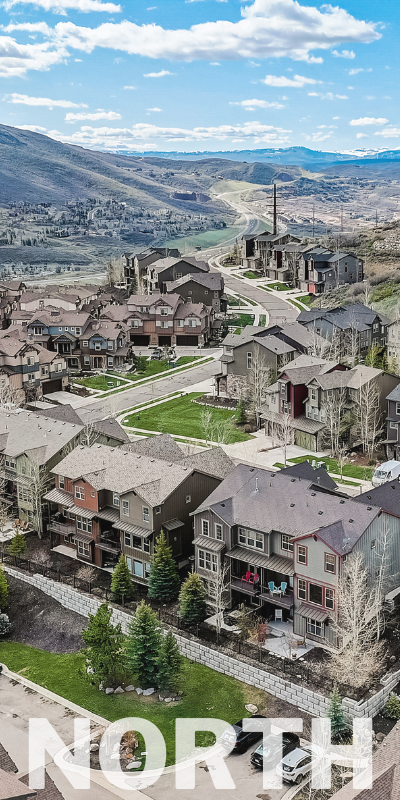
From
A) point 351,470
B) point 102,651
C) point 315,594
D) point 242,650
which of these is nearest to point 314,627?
point 315,594

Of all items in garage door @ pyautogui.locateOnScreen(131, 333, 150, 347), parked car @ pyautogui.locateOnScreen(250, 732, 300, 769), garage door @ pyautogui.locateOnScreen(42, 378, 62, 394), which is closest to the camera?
parked car @ pyautogui.locateOnScreen(250, 732, 300, 769)

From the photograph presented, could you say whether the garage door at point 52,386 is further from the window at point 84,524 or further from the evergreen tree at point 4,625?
the evergreen tree at point 4,625

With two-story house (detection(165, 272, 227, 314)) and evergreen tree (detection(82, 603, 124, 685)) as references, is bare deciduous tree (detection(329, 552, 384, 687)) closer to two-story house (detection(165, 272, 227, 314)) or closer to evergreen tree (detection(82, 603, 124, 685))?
evergreen tree (detection(82, 603, 124, 685))

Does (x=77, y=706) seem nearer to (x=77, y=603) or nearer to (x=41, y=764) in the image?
(x=41, y=764)

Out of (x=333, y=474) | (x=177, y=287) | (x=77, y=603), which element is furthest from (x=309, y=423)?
(x=177, y=287)

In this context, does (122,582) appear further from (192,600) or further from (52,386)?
(52,386)

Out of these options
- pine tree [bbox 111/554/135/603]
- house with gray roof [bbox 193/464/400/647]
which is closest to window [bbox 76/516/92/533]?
pine tree [bbox 111/554/135/603]
